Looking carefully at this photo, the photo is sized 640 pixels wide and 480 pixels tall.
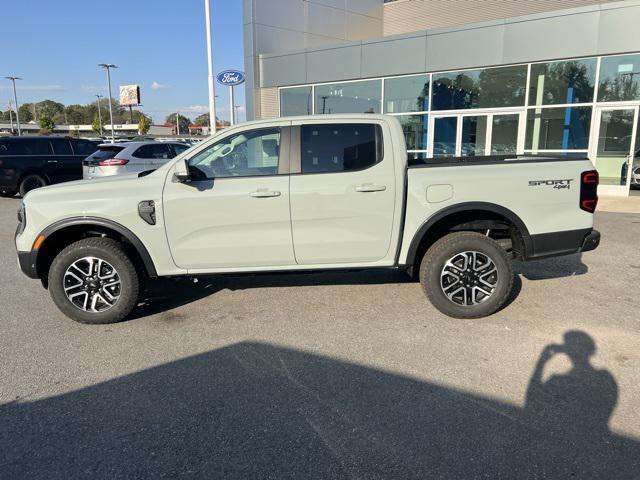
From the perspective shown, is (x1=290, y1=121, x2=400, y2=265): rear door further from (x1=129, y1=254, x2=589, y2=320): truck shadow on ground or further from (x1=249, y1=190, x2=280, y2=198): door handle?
(x1=129, y1=254, x2=589, y2=320): truck shadow on ground

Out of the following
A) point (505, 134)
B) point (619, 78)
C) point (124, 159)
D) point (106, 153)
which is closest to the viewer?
point (124, 159)

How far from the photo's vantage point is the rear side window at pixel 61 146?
14286 millimetres

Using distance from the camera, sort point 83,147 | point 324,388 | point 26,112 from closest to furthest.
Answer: point 324,388 → point 83,147 → point 26,112

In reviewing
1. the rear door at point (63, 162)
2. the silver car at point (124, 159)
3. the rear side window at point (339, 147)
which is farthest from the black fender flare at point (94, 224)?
the rear door at point (63, 162)

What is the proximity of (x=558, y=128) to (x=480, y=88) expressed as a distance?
2.63 meters

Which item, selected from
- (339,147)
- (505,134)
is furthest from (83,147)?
(505,134)

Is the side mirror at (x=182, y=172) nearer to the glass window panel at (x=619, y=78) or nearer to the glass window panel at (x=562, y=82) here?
the glass window panel at (x=562, y=82)

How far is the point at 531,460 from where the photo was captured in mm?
2637

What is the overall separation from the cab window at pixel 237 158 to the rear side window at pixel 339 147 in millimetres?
306

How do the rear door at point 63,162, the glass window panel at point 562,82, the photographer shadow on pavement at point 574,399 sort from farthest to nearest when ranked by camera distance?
the rear door at point 63,162 < the glass window panel at point 562,82 < the photographer shadow on pavement at point 574,399

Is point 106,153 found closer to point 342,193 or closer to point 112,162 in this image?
point 112,162

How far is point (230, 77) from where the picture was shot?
1753 centimetres

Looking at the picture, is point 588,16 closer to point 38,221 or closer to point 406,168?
point 406,168

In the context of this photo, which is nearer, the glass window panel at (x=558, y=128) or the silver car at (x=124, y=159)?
the silver car at (x=124, y=159)
